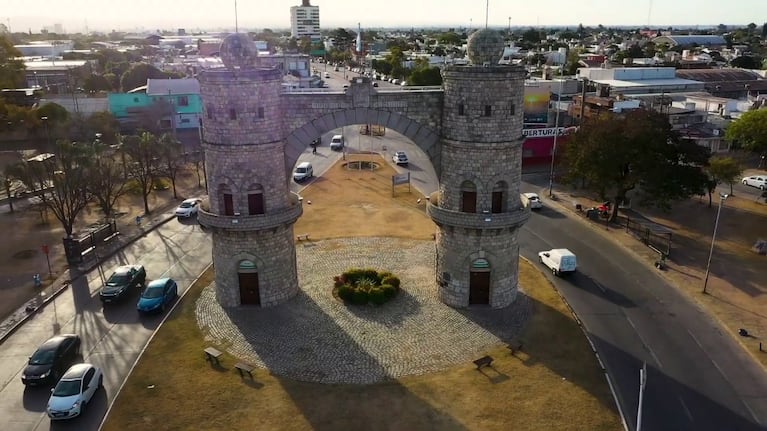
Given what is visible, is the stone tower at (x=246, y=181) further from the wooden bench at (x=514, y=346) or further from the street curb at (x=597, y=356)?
the street curb at (x=597, y=356)

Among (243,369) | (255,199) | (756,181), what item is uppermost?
(255,199)

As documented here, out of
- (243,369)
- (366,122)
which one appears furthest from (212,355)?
(366,122)

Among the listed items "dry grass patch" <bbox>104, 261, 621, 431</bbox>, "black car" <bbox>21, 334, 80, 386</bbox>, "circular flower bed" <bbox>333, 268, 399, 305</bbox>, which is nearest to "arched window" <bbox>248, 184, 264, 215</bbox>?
"circular flower bed" <bbox>333, 268, 399, 305</bbox>

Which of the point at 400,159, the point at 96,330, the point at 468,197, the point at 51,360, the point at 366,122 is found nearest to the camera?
the point at 51,360

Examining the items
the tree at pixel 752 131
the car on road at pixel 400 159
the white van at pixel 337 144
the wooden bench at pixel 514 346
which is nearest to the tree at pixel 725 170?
the tree at pixel 752 131

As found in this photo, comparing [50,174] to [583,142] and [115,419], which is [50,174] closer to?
[115,419]

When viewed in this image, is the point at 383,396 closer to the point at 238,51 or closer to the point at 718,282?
the point at 238,51
